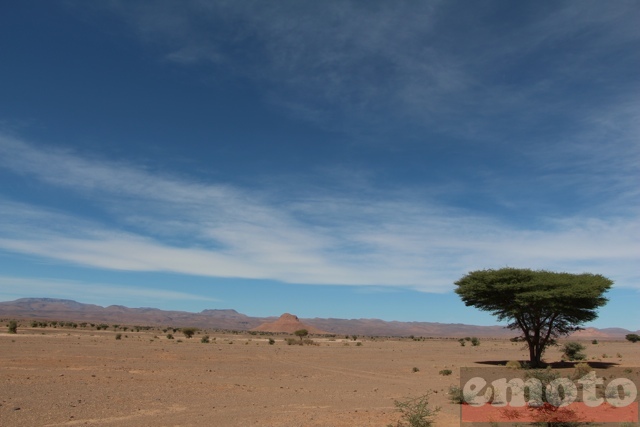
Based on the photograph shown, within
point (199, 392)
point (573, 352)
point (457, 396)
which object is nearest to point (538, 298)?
point (573, 352)

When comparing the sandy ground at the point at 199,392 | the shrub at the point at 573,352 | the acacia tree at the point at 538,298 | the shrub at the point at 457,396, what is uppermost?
the acacia tree at the point at 538,298

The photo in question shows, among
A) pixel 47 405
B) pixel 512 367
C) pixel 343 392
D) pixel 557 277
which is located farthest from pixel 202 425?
pixel 557 277

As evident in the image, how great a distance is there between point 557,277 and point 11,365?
3762 cm

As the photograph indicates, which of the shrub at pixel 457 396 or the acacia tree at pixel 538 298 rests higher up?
the acacia tree at pixel 538 298

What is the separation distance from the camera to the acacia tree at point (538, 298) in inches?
1280

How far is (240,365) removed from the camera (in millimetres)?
34219

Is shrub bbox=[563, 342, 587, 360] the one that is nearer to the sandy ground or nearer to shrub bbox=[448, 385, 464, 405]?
the sandy ground

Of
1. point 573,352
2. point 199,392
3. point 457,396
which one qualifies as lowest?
point 199,392

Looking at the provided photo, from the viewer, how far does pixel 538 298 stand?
105 ft

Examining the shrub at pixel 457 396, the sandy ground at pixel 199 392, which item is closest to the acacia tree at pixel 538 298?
the sandy ground at pixel 199 392

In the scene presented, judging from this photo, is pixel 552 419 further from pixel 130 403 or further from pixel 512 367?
pixel 512 367

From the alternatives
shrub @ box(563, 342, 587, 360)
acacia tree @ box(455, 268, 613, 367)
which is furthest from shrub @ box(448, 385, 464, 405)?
shrub @ box(563, 342, 587, 360)

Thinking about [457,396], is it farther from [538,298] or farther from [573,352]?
[573,352]

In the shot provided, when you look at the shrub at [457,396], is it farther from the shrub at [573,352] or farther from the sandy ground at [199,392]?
the shrub at [573,352]
